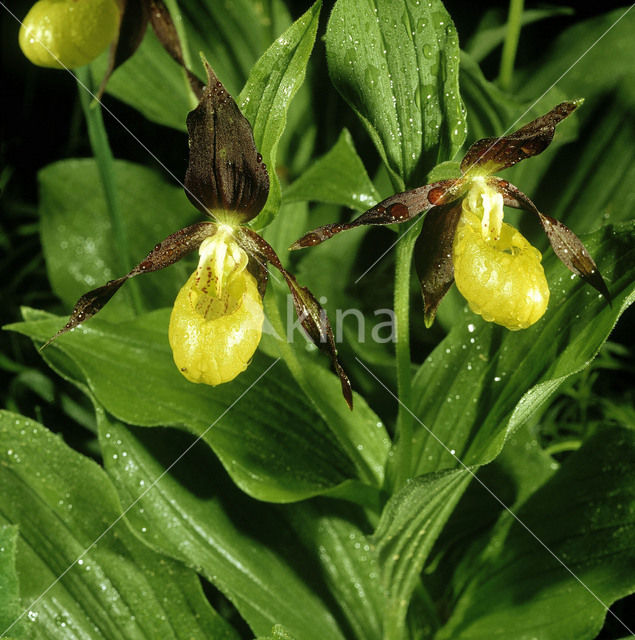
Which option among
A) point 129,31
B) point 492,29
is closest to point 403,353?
point 129,31

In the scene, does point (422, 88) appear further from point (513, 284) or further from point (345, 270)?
point (345, 270)

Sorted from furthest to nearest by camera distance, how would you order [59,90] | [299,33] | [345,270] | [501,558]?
[59,90], [345,270], [501,558], [299,33]

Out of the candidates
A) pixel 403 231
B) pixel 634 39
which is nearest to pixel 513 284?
pixel 403 231

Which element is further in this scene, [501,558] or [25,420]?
[501,558]

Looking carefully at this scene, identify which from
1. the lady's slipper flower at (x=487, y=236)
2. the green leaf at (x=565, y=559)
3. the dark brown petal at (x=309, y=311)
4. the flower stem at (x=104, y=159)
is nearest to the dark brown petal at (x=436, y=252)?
the lady's slipper flower at (x=487, y=236)

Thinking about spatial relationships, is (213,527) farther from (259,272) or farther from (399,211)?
(399,211)

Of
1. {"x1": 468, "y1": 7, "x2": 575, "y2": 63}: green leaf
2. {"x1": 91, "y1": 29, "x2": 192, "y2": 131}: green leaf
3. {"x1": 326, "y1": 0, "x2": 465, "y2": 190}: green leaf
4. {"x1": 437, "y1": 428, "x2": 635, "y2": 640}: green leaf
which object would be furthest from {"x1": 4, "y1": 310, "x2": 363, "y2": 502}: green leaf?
{"x1": 468, "y1": 7, "x2": 575, "y2": 63}: green leaf
